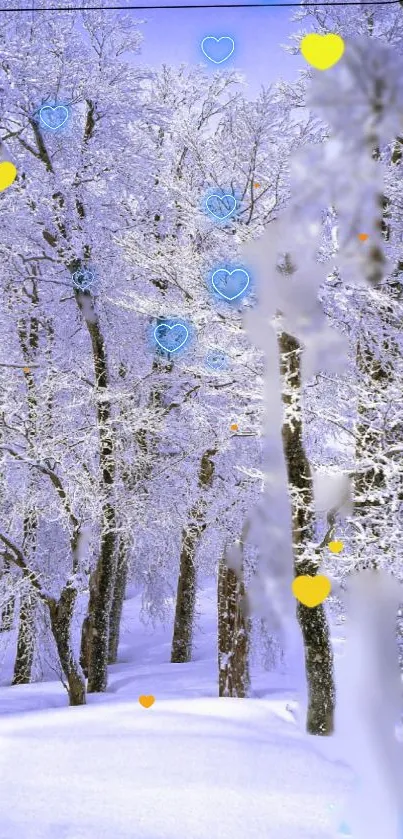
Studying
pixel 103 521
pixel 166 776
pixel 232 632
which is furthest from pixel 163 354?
pixel 166 776

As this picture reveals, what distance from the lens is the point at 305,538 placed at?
698cm

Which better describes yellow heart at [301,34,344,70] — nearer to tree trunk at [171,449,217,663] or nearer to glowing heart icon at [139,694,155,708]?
tree trunk at [171,449,217,663]

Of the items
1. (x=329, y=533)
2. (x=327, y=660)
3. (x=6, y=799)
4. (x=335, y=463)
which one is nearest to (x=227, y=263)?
(x=335, y=463)

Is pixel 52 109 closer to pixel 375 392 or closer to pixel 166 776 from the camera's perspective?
pixel 375 392

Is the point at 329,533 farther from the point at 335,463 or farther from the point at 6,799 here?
the point at 6,799

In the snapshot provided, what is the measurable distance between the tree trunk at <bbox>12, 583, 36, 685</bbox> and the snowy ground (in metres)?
3.80

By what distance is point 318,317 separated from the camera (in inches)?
270

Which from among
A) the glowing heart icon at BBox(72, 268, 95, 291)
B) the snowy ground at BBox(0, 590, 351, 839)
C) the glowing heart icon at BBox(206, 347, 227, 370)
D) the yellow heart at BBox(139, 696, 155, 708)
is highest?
the glowing heart icon at BBox(72, 268, 95, 291)

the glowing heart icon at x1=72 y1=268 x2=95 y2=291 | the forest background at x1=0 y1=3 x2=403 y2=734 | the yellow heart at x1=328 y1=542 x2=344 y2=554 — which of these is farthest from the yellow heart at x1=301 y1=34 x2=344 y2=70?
the yellow heart at x1=328 y1=542 x2=344 y2=554

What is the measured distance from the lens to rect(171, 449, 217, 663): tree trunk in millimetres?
10562

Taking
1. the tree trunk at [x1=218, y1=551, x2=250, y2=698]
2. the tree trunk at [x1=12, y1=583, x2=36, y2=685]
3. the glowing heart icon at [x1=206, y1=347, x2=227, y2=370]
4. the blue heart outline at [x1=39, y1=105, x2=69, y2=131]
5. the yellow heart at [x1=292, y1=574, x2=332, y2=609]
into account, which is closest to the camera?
the yellow heart at [x1=292, y1=574, x2=332, y2=609]

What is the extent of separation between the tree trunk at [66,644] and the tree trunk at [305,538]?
326cm

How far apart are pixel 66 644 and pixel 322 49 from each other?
685 cm

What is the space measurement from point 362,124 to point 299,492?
3274 mm
